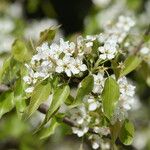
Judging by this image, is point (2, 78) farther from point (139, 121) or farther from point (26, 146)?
point (139, 121)

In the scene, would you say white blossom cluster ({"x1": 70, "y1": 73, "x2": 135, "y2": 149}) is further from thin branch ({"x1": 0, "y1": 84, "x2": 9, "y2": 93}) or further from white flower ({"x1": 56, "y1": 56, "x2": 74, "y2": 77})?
thin branch ({"x1": 0, "y1": 84, "x2": 9, "y2": 93})

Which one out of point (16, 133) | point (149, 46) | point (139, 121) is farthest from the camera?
point (139, 121)

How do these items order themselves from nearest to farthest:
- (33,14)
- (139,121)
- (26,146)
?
(26,146) < (139,121) < (33,14)

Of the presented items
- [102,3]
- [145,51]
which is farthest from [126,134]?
[102,3]

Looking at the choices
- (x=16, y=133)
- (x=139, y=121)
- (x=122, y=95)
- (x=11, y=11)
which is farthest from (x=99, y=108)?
(x=11, y=11)

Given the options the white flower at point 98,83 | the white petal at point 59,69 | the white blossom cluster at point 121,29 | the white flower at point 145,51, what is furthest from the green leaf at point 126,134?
the white blossom cluster at point 121,29

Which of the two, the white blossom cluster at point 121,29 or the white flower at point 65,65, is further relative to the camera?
the white blossom cluster at point 121,29

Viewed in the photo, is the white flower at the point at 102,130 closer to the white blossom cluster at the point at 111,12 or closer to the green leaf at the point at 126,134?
the green leaf at the point at 126,134
